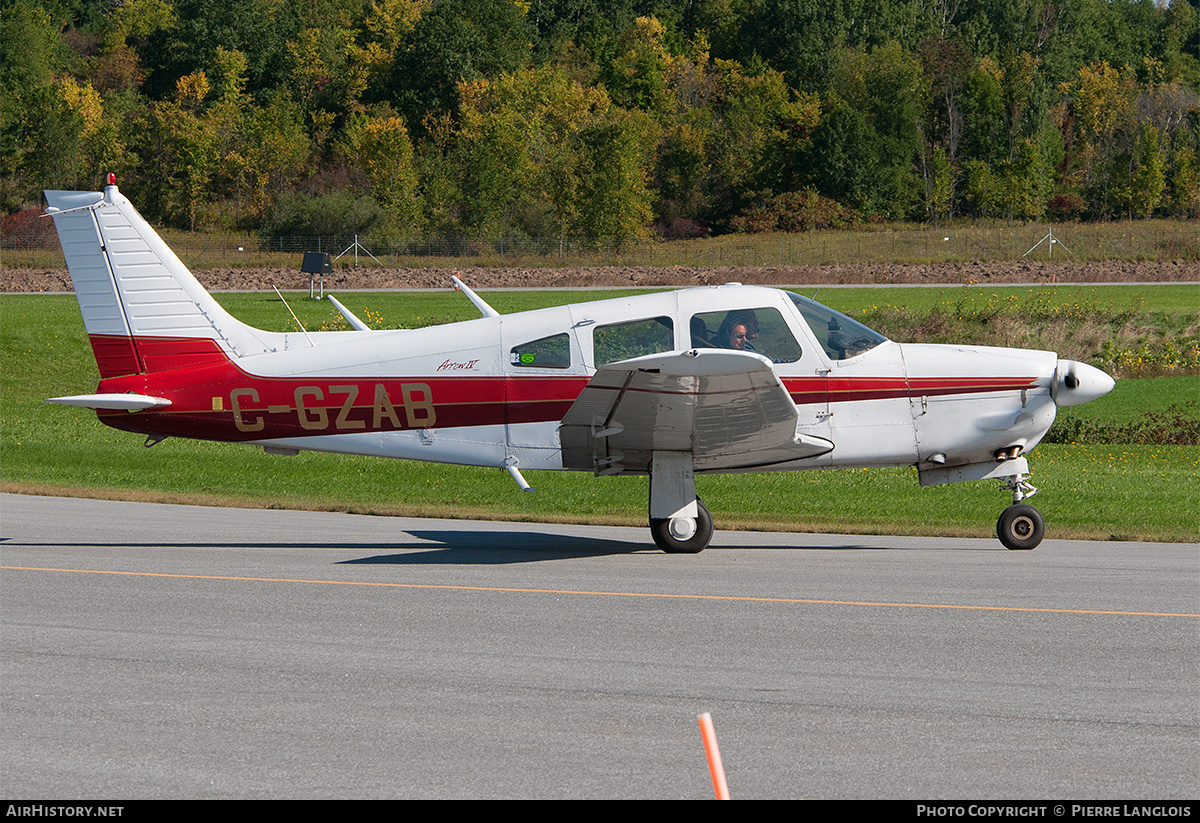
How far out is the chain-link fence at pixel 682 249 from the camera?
7025cm

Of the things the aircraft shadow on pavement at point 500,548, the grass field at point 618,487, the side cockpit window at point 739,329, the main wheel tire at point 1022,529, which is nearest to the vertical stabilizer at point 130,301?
the aircraft shadow on pavement at point 500,548

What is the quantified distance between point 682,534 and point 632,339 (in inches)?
76.0

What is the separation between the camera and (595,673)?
716 cm

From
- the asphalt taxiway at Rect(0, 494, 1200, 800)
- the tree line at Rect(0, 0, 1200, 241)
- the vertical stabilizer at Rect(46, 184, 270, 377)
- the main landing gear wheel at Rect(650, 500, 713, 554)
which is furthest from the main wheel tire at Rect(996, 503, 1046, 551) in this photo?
the tree line at Rect(0, 0, 1200, 241)

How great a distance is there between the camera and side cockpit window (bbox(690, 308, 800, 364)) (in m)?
10.9

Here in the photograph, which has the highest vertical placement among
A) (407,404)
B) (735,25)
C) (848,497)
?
(735,25)

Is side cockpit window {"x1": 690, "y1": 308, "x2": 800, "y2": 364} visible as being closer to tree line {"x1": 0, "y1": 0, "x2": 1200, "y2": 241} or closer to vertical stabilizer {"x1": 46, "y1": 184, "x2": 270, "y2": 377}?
vertical stabilizer {"x1": 46, "y1": 184, "x2": 270, "y2": 377}

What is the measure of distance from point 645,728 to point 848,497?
10.9m

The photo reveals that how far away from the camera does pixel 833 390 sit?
11219 mm

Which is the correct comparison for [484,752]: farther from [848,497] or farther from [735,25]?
[735,25]

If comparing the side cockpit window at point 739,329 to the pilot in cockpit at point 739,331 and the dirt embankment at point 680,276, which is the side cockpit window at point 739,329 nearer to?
the pilot in cockpit at point 739,331

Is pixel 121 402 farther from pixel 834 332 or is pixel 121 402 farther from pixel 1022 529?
pixel 1022 529

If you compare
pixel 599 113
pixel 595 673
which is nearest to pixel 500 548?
pixel 595 673

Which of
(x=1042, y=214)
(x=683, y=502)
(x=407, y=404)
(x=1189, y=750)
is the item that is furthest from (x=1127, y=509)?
(x=1042, y=214)
